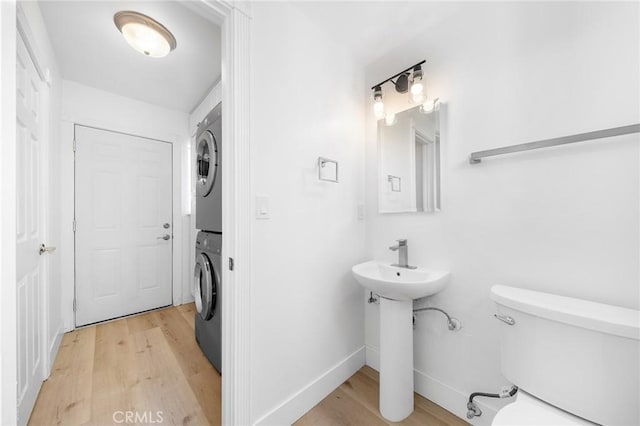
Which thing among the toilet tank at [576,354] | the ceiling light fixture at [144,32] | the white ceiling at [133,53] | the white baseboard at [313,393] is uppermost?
the white ceiling at [133,53]

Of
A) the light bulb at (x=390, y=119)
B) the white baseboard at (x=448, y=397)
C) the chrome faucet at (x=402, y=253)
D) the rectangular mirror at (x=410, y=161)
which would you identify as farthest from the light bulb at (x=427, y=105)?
the white baseboard at (x=448, y=397)

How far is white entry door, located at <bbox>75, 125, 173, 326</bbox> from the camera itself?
245cm

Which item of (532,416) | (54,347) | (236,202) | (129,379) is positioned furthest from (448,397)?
(54,347)

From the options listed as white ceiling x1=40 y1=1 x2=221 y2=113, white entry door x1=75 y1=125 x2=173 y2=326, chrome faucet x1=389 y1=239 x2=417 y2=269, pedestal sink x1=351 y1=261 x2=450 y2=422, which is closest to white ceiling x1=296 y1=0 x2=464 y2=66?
white ceiling x1=40 y1=1 x2=221 y2=113

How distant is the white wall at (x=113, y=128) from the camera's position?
2344 mm

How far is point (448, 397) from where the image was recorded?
1427mm

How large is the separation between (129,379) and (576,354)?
2.45 m

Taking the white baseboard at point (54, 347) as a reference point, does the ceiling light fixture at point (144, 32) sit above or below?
above

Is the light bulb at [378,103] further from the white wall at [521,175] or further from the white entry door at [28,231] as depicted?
the white entry door at [28,231]

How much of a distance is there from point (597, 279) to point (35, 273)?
288 centimetres

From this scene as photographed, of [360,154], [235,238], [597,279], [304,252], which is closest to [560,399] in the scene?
[597,279]

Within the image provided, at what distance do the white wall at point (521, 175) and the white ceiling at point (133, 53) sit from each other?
146 cm

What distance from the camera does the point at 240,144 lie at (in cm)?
116

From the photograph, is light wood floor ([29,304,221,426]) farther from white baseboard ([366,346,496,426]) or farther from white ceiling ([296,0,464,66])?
white ceiling ([296,0,464,66])
